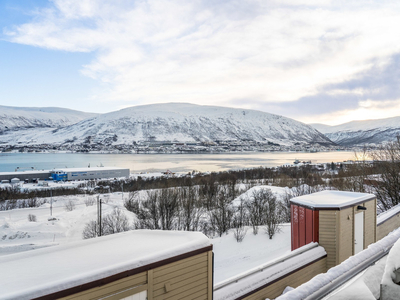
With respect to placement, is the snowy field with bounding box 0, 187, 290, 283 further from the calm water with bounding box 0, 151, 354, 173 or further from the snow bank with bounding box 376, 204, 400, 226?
the calm water with bounding box 0, 151, 354, 173

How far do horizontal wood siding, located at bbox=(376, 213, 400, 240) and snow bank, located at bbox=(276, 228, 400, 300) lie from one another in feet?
31.4

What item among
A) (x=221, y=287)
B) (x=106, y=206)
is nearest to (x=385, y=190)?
(x=221, y=287)

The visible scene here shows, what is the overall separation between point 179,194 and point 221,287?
2963cm

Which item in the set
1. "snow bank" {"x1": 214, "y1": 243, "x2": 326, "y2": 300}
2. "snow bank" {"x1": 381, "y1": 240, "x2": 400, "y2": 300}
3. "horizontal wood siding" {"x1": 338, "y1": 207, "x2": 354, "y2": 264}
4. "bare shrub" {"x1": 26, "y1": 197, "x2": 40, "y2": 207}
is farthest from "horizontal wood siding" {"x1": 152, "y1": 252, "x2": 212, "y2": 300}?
"bare shrub" {"x1": 26, "y1": 197, "x2": 40, "y2": 207}

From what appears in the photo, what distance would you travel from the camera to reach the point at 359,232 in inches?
346

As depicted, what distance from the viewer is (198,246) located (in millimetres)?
4562

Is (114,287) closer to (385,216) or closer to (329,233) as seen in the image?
(329,233)

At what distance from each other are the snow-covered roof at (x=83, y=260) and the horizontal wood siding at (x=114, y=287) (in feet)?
0.49

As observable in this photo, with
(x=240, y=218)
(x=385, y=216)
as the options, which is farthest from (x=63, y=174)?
(x=385, y=216)

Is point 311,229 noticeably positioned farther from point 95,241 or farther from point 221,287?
point 95,241

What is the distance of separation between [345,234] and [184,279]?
6.17 m

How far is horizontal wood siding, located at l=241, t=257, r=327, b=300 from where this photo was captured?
6.17 m

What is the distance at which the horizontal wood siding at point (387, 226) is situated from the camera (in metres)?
10.4

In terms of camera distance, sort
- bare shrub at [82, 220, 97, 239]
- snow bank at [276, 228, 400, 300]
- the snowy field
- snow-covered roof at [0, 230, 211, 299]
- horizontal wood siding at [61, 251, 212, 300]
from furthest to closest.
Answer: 1. bare shrub at [82, 220, 97, 239]
2. the snowy field
3. horizontal wood siding at [61, 251, 212, 300]
4. snow-covered roof at [0, 230, 211, 299]
5. snow bank at [276, 228, 400, 300]
